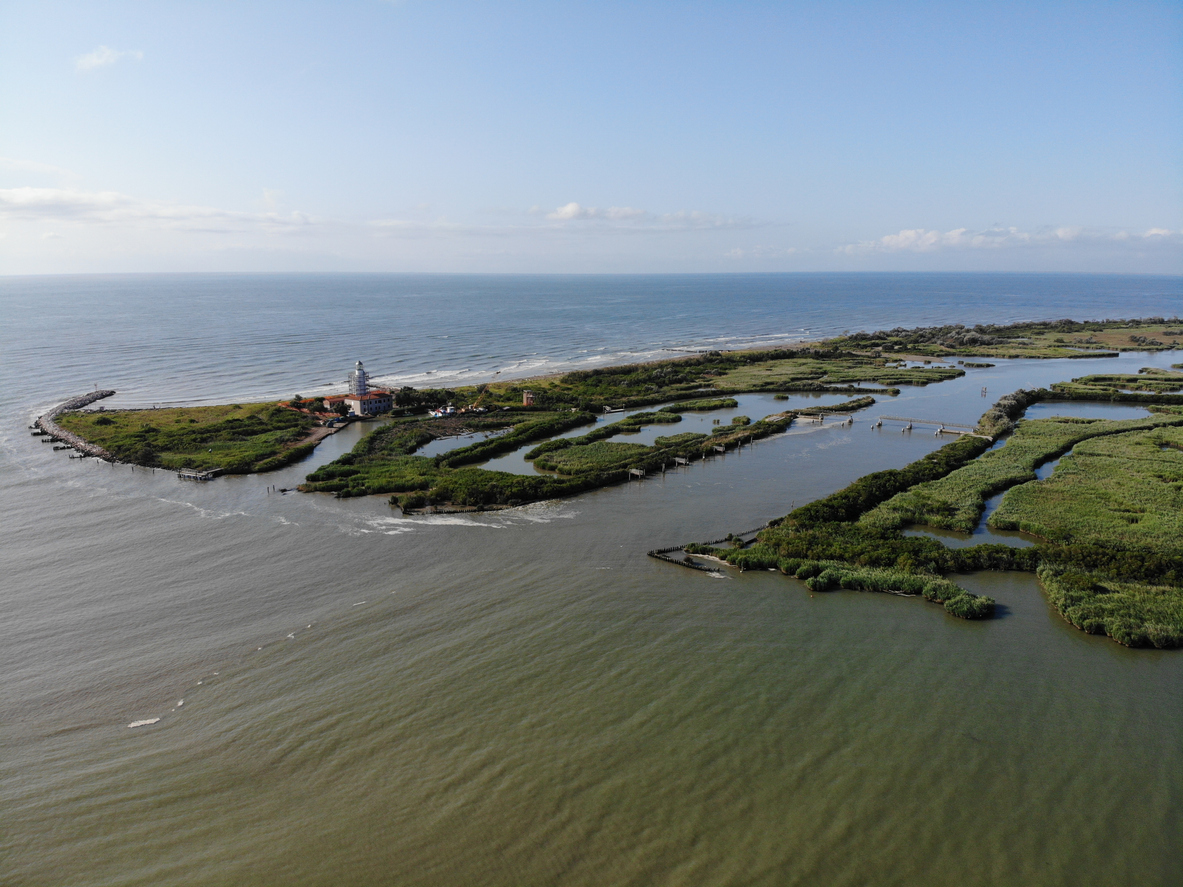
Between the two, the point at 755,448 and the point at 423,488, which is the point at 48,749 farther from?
the point at 755,448

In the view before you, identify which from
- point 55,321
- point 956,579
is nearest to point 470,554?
point 956,579

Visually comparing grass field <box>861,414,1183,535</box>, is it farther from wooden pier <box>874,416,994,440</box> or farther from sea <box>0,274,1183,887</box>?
sea <box>0,274,1183,887</box>

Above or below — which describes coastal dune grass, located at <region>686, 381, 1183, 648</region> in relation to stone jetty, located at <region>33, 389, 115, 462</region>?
below

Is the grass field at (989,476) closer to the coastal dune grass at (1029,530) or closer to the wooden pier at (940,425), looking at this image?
the coastal dune grass at (1029,530)

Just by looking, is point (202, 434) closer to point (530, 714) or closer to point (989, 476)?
point (530, 714)

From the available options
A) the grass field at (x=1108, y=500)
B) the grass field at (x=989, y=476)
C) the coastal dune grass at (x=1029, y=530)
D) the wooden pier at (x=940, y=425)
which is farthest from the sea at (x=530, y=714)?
the wooden pier at (x=940, y=425)

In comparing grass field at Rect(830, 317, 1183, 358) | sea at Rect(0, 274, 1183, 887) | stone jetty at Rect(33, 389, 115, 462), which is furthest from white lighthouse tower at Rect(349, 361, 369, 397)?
grass field at Rect(830, 317, 1183, 358)
